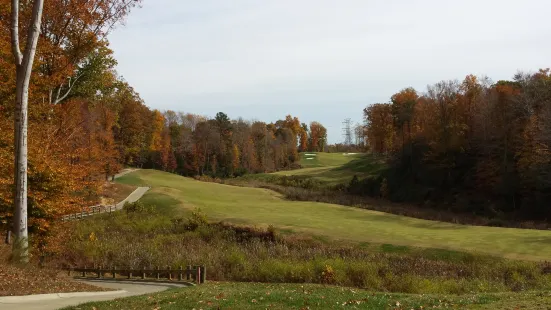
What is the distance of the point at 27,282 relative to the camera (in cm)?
1275

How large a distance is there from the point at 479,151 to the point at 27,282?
195 feet

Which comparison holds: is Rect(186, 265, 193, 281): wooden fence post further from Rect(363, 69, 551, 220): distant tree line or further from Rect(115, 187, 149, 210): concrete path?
Rect(363, 69, 551, 220): distant tree line

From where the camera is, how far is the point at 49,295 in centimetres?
1220

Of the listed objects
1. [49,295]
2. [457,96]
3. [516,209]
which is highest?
[457,96]

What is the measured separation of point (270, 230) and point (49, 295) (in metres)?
23.3

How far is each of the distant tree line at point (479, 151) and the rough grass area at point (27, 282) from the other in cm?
4658

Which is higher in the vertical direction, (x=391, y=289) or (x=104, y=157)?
→ (x=104, y=157)

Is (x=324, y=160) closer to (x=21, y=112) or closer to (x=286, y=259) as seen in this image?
(x=286, y=259)

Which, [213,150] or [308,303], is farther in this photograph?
[213,150]

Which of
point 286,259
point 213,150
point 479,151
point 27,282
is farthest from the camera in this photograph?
point 213,150

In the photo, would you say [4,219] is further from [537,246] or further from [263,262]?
[537,246]

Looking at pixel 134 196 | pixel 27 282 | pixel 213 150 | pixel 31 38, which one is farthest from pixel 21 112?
pixel 213 150

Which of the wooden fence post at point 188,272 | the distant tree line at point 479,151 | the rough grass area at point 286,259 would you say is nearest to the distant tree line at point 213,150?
the distant tree line at point 479,151

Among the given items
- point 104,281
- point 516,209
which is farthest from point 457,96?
point 104,281
